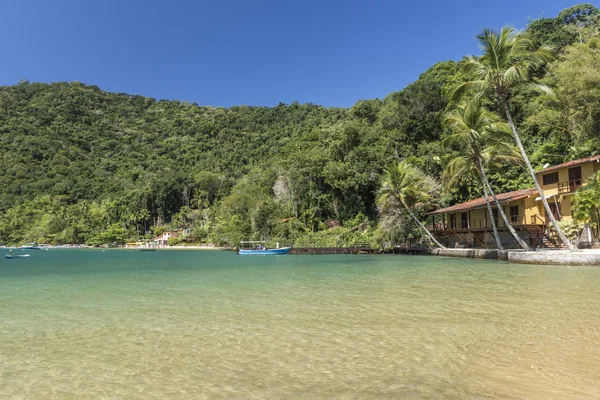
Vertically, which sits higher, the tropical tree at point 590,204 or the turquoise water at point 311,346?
the tropical tree at point 590,204

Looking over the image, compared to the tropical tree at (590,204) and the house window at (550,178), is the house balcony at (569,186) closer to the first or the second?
the house window at (550,178)

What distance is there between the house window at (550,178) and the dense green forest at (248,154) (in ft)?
16.8

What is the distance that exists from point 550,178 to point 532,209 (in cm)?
234

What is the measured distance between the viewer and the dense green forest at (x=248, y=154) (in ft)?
114

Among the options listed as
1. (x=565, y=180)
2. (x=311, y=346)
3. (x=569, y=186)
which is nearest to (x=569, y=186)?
(x=569, y=186)

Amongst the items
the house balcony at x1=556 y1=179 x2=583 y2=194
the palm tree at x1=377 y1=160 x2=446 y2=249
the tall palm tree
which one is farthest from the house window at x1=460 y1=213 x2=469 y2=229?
the tall palm tree

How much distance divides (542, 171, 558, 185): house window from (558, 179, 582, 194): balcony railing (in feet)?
2.01

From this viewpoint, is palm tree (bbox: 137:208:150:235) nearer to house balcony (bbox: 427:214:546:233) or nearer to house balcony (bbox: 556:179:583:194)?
house balcony (bbox: 427:214:546:233)

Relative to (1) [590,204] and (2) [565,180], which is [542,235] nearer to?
(2) [565,180]

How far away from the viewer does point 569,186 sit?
23906 millimetres

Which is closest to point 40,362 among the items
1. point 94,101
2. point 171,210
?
point 171,210

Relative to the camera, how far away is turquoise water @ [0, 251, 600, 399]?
4.12 m

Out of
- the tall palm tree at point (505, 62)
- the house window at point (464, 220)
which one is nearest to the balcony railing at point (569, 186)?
the tall palm tree at point (505, 62)

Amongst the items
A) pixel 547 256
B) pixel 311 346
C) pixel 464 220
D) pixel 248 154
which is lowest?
pixel 311 346
